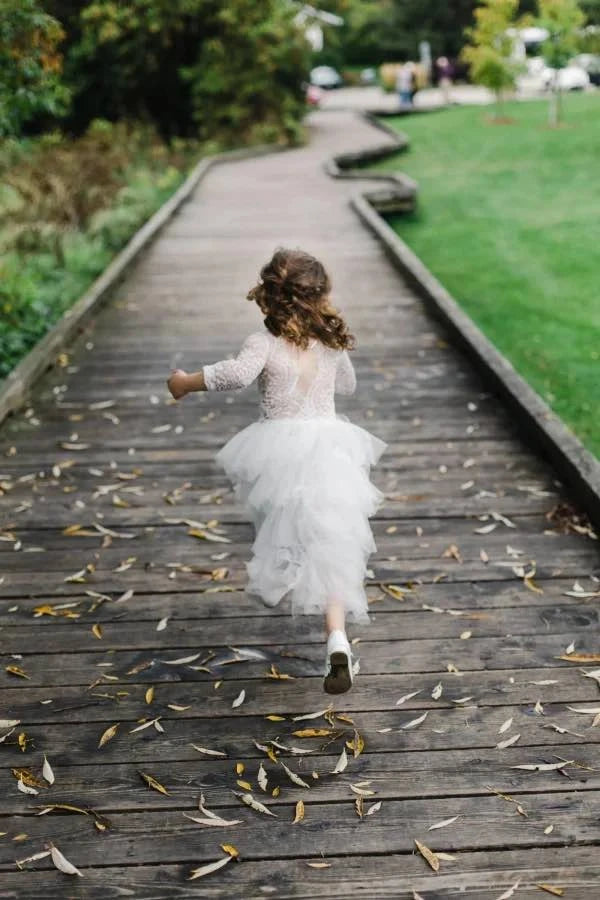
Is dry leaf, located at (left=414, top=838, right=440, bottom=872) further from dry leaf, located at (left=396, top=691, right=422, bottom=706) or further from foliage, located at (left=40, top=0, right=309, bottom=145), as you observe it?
foliage, located at (left=40, top=0, right=309, bottom=145)

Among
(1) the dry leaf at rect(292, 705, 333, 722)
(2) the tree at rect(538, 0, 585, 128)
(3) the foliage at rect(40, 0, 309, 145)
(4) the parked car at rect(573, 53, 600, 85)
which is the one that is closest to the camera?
(1) the dry leaf at rect(292, 705, 333, 722)

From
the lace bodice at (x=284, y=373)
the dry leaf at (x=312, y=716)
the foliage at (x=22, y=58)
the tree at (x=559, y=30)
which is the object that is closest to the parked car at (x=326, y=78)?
the tree at (x=559, y=30)

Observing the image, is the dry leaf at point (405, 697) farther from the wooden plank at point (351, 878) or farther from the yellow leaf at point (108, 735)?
the yellow leaf at point (108, 735)

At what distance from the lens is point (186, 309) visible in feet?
34.0

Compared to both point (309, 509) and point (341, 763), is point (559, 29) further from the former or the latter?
point (341, 763)

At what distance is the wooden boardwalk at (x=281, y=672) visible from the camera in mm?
3076

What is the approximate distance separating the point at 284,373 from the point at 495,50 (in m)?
26.4

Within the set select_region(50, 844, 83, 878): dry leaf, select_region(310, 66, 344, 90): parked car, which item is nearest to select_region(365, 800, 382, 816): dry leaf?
select_region(50, 844, 83, 878): dry leaf

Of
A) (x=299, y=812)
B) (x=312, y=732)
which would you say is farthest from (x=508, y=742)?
(x=299, y=812)

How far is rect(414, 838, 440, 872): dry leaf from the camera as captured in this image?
301cm

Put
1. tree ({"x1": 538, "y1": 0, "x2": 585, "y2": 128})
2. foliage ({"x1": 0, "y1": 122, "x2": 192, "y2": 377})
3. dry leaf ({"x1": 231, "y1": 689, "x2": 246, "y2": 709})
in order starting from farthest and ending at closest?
tree ({"x1": 538, "y1": 0, "x2": 585, "y2": 128}) → foliage ({"x1": 0, "y1": 122, "x2": 192, "y2": 377}) → dry leaf ({"x1": 231, "y1": 689, "x2": 246, "y2": 709})

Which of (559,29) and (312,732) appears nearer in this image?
(312,732)

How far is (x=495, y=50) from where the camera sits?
1075 inches

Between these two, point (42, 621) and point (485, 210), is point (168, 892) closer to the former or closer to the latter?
point (42, 621)
